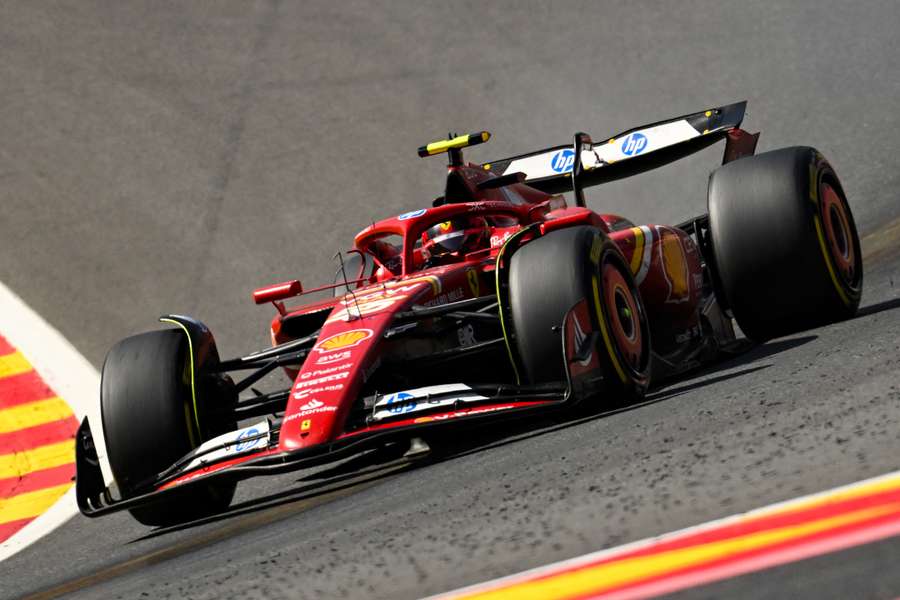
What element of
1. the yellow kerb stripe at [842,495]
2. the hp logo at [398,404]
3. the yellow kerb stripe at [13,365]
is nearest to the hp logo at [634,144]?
the hp logo at [398,404]

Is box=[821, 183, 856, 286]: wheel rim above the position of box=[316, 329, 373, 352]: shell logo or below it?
below

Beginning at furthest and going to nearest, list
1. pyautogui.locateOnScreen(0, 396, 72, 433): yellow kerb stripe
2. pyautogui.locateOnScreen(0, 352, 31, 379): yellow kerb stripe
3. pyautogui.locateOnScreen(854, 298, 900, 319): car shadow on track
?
pyautogui.locateOnScreen(0, 352, 31, 379): yellow kerb stripe → pyautogui.locateOnScreen(0, 396, 72, 433): yellow kerb stripe → pyautogui.locateOnScreen(854, 298, 900, 319): car shadow on track

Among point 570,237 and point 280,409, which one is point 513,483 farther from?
point 280,409

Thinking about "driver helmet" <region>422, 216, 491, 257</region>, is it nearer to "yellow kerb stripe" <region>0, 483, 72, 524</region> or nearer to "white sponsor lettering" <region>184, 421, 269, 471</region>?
"white sponsor lettering" <region>184, 421, 269, 471</region>

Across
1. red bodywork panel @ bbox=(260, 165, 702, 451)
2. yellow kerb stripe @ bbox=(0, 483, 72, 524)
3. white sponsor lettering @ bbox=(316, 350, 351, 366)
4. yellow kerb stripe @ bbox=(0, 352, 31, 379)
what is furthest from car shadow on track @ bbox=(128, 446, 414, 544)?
yellow kerb stripe @ bbox=(0, 352, 31, 379)

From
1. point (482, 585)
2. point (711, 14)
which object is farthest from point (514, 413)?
point (711, 14)

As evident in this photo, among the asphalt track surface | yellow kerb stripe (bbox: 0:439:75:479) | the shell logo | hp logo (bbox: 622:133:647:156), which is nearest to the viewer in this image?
the asphalt track surface

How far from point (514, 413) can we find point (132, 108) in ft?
33.7

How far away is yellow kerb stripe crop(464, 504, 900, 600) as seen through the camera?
2789mm

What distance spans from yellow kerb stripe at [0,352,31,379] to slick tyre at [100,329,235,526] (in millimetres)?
3812

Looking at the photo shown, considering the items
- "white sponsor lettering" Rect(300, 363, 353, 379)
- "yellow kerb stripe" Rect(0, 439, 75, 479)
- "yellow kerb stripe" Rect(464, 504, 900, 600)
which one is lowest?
"yellow kerb stripe" Rect(0, 439, 75, 479)

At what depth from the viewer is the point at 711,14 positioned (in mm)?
16125

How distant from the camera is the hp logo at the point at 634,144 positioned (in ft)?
28.4

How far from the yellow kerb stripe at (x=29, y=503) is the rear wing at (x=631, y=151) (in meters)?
3.33
